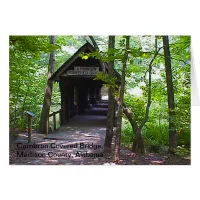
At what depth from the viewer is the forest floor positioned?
6.39 metres

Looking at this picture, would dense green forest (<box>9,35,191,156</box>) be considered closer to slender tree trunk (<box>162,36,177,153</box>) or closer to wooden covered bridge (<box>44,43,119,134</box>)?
slender tree trunk (<box>162,36,177,153</box>)

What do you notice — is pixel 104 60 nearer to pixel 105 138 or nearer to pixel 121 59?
pixel 121 59

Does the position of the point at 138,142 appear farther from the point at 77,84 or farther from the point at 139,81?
the point at 77,84

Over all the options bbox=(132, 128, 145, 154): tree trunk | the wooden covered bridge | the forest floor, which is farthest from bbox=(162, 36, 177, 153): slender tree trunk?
the wooden covered bridge

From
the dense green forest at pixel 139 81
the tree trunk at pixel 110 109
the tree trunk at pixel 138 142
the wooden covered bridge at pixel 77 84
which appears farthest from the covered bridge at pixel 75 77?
the tree trunk at pixel 138 142

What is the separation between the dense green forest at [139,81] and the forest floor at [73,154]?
23cm

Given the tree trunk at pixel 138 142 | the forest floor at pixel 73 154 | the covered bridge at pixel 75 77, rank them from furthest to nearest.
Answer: the covered bridge at pixel 75 77 → the tree trunk at pixel 138 142 → the forest floor at pixel 73 154

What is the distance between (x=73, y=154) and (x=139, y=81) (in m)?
1.99

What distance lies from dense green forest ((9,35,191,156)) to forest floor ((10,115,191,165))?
0.75 feet

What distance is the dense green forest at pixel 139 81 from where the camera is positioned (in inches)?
255

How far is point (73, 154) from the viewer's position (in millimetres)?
6438

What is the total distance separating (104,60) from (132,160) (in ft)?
6.75

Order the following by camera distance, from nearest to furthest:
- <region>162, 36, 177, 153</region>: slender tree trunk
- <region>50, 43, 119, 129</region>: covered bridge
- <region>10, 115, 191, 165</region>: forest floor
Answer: <region>10, 115, 191, 165</region>: forest floor
<region>162, 36, 177, 153</region>: slender tree trunk
<region>50, 43, 119, 129</region>: covered bridge

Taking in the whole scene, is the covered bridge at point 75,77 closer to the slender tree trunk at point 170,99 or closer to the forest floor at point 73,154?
the slender tree trunk at point 170,99
